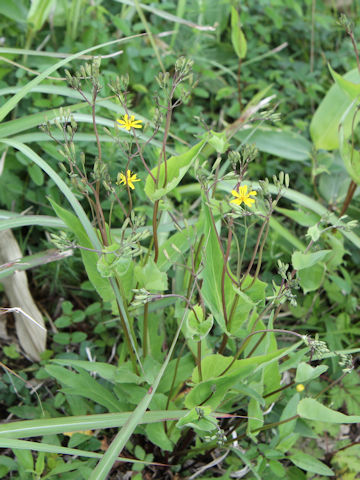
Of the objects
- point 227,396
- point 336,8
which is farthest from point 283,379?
point 336,8

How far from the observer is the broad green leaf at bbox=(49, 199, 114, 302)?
1161 millimetres

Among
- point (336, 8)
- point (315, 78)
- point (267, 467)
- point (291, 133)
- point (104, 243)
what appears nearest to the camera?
point (104, 243)

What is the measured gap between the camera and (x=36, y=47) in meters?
2.05

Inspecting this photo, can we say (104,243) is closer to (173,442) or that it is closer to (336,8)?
(173,442)

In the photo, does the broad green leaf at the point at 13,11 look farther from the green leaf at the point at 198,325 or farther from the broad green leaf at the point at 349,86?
the green leaf at the point at 198,325

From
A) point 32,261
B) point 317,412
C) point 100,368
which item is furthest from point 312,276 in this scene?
point 32,261

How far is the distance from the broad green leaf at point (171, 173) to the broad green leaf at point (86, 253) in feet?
0.60

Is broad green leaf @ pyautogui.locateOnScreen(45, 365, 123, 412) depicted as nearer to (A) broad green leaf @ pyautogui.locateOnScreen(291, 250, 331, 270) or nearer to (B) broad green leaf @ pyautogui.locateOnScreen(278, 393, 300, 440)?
(B) broad green leaf @ pyautogui.locateOnScreen(278, 393, 300, 440)

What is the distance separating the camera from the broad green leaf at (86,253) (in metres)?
1.16

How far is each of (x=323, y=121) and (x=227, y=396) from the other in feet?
3.82

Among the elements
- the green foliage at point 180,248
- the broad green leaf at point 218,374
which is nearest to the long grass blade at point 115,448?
the green foliage at point 180,248

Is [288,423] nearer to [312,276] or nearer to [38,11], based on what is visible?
[312,276]

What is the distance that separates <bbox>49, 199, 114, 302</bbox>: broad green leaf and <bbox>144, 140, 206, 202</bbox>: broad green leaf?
0.18 metres

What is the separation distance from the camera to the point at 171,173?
3.82 ft
